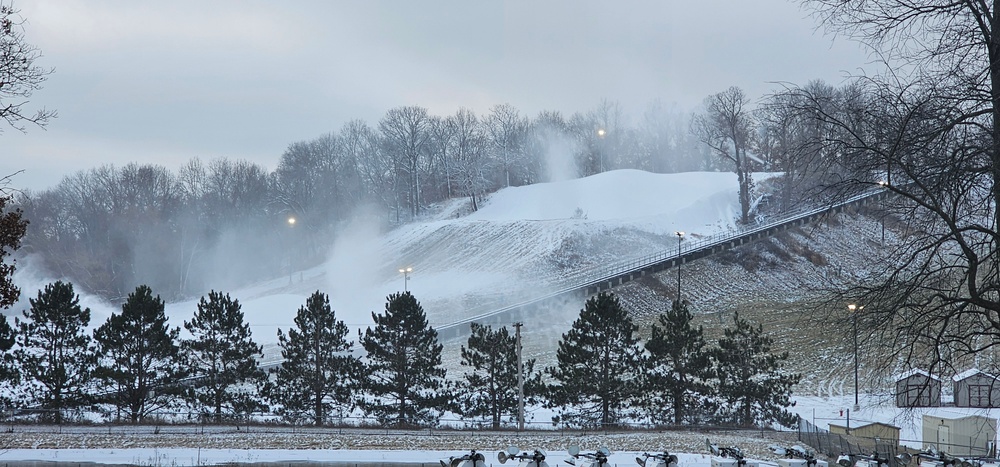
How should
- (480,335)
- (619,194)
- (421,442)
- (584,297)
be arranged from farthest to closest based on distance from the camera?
(619,194), (584,297), (480,335), (421,442)

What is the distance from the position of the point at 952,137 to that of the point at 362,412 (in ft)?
126

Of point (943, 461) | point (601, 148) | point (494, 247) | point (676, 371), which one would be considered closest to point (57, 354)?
point (676, 371)

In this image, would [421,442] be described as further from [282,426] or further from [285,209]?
[285,209]

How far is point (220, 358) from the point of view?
43.1 meters

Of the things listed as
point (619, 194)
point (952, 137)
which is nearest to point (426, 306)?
point (619, 194)

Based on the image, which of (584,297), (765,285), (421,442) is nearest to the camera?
(421,442)

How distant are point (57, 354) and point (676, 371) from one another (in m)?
31.9

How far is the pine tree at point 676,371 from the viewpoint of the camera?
133ft

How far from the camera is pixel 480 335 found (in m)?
42.0

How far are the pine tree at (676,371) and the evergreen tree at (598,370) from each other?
89 centimetres

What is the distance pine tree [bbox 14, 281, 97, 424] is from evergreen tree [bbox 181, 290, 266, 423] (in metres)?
4.96

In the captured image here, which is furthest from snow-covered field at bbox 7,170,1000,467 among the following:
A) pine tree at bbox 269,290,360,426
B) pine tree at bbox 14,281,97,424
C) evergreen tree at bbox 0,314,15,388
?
evergreen tree at bbox 0,314,15,388

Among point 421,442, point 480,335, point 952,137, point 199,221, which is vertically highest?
point 199,221

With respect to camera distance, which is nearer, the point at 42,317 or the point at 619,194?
the point at 42,317
